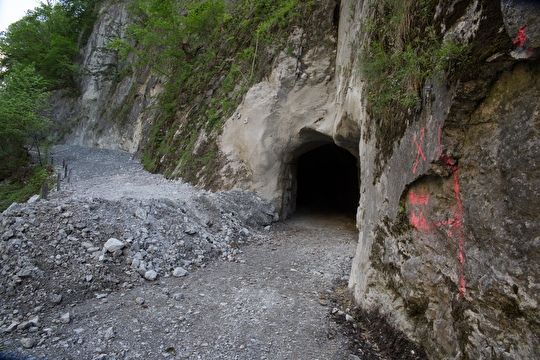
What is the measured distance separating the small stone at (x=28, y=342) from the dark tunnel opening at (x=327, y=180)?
1023cm

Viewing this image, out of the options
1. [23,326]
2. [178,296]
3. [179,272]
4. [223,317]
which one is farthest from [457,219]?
[23,326]

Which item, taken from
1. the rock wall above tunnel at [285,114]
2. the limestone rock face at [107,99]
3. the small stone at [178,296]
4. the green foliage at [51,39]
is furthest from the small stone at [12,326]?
the green foliage at [51,39]

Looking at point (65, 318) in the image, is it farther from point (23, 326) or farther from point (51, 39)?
point (51, 39)

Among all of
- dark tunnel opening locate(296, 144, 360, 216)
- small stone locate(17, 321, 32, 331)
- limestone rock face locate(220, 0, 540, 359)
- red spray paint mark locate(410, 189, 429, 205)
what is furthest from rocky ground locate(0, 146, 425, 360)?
dark tunnel opening locate(296, 144, 360, 216)

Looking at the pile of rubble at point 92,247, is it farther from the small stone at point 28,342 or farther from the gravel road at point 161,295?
the small stone at point 28,342

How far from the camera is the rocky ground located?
126 inches

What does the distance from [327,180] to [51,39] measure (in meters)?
27.8

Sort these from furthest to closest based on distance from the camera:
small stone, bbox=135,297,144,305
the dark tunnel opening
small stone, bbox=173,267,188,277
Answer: the dark tunnel opening
small stone, bbox=173,267,188,277
small stone, bbox=135,297,144,305

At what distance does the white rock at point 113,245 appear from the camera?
15.8 ft

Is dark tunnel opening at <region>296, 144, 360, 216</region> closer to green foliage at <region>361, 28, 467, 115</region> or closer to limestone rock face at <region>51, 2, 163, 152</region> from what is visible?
green foliage at <region>361, 28, 467, 115</region>

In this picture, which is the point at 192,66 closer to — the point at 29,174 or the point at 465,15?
the point at 29,174

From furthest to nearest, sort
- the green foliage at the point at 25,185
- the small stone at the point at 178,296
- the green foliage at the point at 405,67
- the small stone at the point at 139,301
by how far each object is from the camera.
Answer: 1. the green foliage at the point at 25,185
2. the small stone at the point at 178,296
3. the small stone at the point at 139,301
4. the green foliage at the point at 405,67

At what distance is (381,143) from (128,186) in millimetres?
9623

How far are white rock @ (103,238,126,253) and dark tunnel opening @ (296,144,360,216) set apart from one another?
853 centimetres
